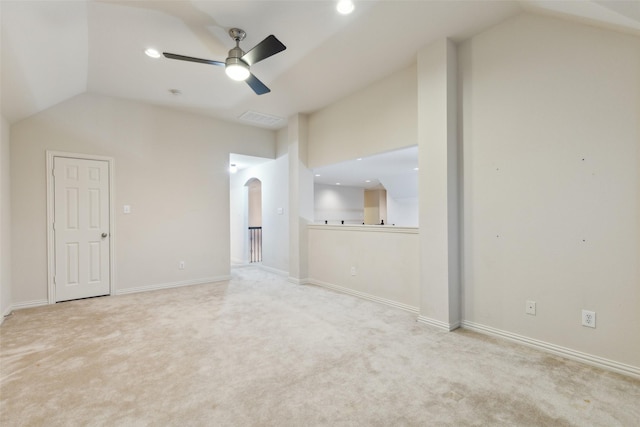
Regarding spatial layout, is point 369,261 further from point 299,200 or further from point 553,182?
point 553,182

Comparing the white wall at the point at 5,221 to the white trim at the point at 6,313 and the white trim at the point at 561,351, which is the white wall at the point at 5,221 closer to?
the white trim at the point at 6,313

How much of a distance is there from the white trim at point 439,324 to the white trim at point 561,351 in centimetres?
12

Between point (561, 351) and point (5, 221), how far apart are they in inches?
230

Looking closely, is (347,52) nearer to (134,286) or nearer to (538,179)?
(538,179)

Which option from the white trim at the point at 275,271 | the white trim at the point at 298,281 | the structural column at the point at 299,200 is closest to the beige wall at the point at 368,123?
the structural column at the point at 299,200

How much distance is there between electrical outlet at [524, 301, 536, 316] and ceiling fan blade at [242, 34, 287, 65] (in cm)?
300

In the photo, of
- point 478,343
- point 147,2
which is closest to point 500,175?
point 478,343

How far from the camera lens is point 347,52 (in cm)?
316

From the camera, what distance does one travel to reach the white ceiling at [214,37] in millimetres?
2316

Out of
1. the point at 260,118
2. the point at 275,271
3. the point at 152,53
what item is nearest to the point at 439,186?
the point at 152,53

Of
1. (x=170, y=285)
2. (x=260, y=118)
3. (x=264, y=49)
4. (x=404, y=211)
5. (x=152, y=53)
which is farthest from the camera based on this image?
(x=404, y=211)

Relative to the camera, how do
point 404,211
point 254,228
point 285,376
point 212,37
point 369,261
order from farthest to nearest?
1. point 404,211
2. point 254,228
3. point 369,261
4. point 212,37
5. point 285,376

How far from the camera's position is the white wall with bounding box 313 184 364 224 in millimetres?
9750

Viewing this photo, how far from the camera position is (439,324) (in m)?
2.96
